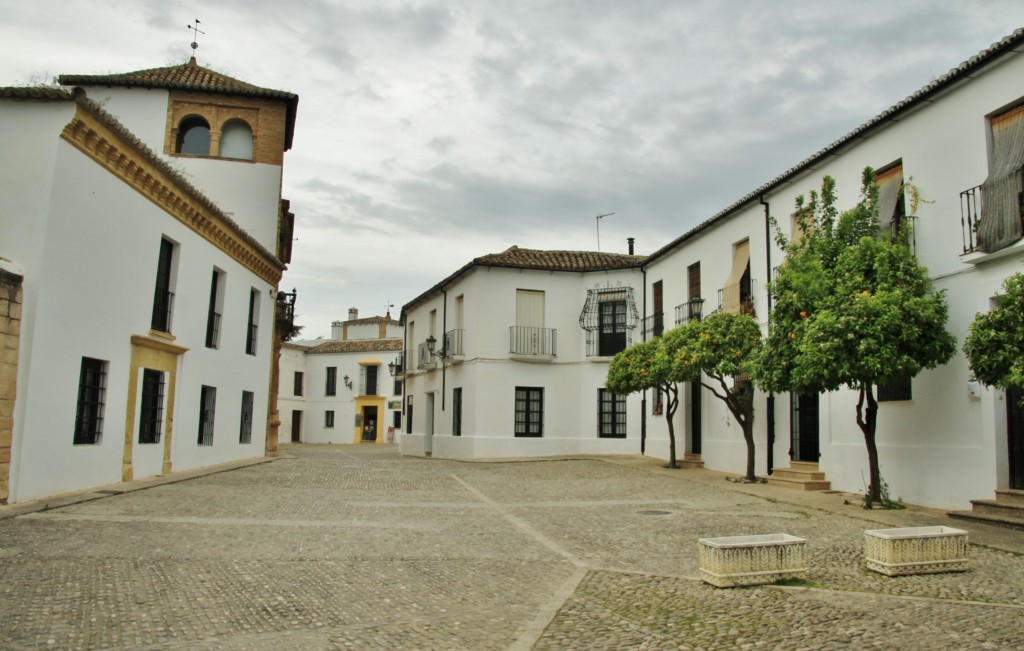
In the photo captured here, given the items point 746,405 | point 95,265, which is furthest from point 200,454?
point 746,405

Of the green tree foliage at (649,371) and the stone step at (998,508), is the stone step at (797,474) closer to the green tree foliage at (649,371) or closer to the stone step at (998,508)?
the green tree foliage at (649,371)

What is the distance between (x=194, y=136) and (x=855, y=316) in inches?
790

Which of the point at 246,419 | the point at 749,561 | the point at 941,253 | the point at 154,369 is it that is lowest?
the point at 749,561

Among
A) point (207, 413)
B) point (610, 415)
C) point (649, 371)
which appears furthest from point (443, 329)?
point (649, 371)

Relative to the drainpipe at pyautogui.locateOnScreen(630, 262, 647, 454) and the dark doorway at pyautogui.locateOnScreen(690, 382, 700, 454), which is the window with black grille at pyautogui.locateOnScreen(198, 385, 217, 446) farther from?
the drainpipe at pyautogui.locateOnScreen(630, 262, 647, 454)

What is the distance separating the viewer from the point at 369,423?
49500 millimetres

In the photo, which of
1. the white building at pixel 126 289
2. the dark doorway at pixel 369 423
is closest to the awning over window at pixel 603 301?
the white building at pixel 126 289

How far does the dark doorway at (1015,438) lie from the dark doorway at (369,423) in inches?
1666

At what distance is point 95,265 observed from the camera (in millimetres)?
11555

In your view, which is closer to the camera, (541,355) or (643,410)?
(643,410)

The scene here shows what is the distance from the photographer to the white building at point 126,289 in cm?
1005

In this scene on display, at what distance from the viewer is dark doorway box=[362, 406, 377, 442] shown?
162 ft

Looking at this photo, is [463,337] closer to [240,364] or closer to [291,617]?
[240,364]

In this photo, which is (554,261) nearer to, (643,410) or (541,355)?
(541,355)
